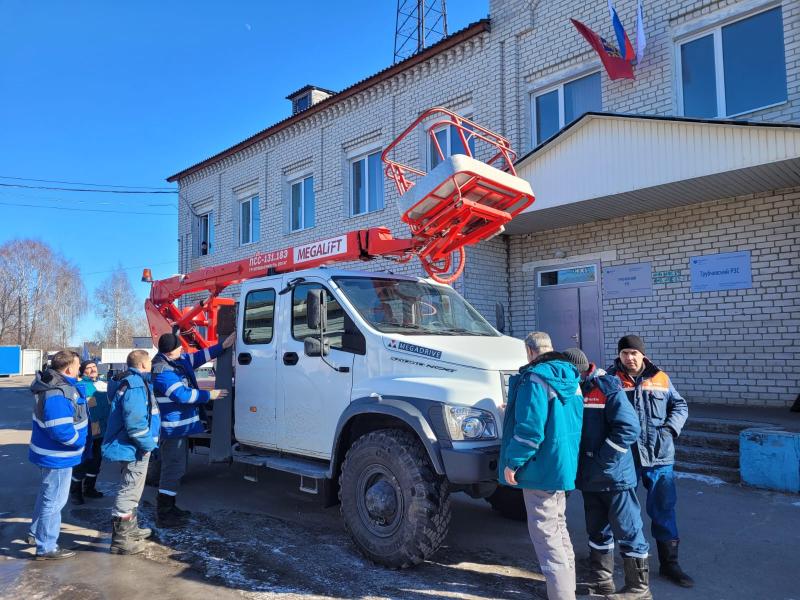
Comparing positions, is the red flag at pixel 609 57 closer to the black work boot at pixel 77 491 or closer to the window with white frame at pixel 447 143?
the window with white frame at pixel 447 143

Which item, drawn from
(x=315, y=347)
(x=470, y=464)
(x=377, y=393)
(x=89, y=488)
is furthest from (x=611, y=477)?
(x=89, y=488)

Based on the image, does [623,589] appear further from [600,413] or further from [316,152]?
[316,152]

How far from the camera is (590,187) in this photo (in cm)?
905

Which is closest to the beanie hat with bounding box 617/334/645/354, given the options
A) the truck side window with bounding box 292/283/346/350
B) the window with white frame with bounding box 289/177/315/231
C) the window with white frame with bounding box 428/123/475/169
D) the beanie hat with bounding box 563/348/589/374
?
the beanie hat with bounding box 563/348/589/374

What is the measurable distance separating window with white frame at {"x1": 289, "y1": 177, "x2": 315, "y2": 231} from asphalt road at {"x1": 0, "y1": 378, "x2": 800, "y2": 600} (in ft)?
35.3

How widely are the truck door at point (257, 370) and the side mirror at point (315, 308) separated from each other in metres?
0.88

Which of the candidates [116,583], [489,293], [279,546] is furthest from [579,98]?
[116,583]

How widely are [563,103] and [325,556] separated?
31.2ft

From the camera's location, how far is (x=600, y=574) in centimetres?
400

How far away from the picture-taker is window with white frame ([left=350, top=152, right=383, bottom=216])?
48.0ft

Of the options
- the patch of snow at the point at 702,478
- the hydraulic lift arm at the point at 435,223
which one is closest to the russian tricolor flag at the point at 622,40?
the hydraulic lift arm at the point at 435,223

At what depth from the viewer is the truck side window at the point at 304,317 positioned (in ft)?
16.9

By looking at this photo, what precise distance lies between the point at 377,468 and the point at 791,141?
21.1 ft

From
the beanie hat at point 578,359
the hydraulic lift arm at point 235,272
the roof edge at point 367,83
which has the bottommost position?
the beanie hat at point 578,359
